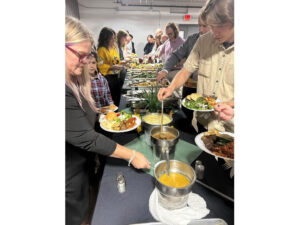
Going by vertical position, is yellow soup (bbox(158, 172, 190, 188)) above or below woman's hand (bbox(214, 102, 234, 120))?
below

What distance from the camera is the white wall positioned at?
22.6ft

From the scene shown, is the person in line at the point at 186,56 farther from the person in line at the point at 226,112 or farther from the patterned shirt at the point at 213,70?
the person in line at the point at 226,112

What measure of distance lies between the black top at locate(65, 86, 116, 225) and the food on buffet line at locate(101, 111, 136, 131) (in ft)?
0.91

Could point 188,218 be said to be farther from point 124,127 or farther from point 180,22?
point 180,22

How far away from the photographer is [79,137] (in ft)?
2.30

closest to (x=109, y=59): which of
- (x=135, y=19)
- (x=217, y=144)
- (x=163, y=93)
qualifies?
(x=163, y=93)

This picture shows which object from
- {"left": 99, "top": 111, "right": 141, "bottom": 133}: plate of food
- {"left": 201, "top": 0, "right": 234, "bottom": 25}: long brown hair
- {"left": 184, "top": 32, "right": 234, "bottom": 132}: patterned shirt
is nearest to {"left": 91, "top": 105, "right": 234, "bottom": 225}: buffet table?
{"left": 99, "top": 111, "right": 141, "bottom": 133}: plate of food

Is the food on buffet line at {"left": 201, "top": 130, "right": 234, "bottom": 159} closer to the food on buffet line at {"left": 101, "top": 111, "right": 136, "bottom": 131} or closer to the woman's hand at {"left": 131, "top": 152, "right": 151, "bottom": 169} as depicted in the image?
the woman's hand at {"left": 131, "top": 152, "right": 151, "bottom": 169}

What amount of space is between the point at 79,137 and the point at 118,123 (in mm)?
581

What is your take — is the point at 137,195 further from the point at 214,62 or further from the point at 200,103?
the point at 214,62

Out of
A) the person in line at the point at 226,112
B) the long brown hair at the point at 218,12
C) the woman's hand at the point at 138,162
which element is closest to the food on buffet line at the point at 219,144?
the person in line at the point at 226,112

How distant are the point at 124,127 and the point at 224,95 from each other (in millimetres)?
821

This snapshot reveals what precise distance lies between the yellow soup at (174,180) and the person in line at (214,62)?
693 mm
